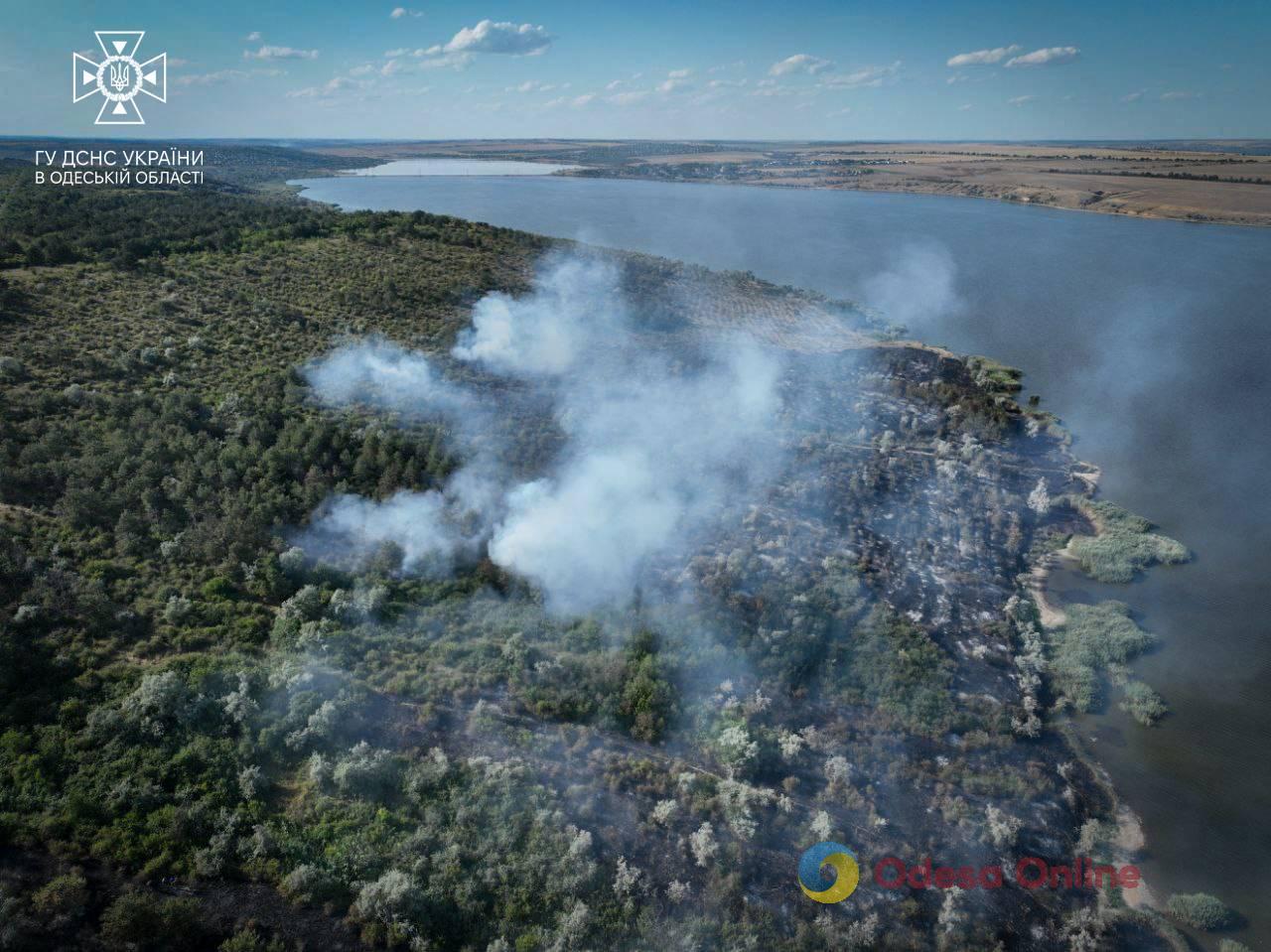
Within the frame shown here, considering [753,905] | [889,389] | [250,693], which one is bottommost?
[753,905]

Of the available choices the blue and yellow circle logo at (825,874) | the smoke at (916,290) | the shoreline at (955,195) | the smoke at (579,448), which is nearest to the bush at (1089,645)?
the blue and yellow circle logo at (825,874)

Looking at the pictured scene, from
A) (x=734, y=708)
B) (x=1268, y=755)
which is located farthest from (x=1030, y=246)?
(x=734, y=708)

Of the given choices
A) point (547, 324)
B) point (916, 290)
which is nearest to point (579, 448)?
point (547, 324)

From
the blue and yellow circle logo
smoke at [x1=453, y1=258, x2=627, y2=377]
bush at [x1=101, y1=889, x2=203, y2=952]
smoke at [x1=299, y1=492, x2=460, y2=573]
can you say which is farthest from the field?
bush at [x1=101, y1=889, x2=203, y2=952]

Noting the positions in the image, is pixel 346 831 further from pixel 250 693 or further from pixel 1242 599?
pixel 1242 599

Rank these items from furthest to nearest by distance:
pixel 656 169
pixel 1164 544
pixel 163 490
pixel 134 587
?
pixel 656 169
pixel 1164 544
pixel 163 490
pixel 134 587

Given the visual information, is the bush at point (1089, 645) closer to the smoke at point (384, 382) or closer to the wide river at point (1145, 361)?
the wide river at point (1145, 361)
